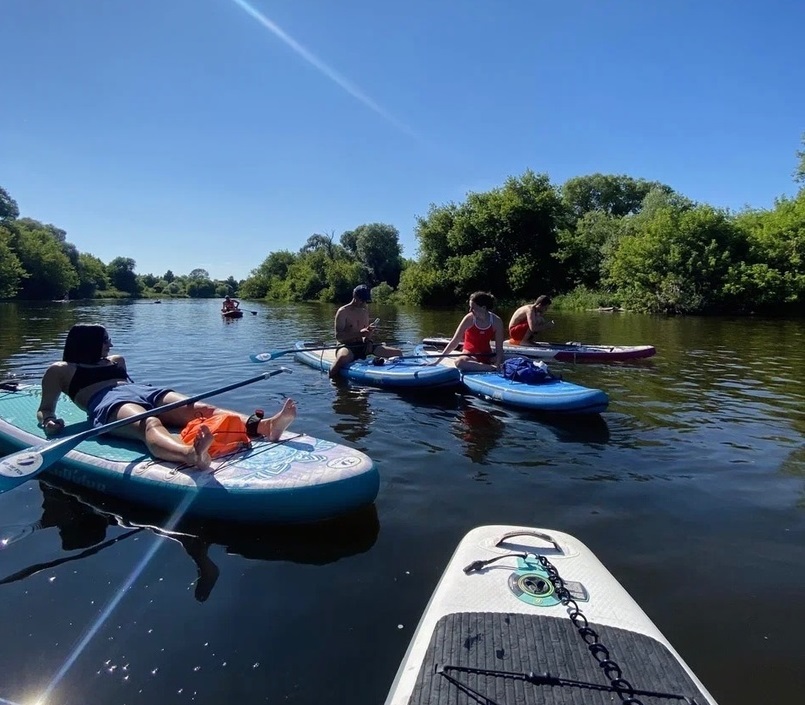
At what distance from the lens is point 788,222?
2519cm

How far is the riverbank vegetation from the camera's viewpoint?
2570 cm

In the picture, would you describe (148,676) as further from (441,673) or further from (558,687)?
(558,687)

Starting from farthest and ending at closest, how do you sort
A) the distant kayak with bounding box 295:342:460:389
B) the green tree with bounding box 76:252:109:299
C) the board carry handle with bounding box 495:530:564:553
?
the green tree with bounding box 76:252:109:299 → the distant kayak with bounding box 295:342:460:389 → the board carry handle with bounding box 495:530:564:553

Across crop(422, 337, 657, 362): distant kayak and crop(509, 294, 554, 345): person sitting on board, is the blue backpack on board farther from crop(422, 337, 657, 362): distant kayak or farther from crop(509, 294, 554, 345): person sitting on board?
crop(422, 337, 657, 362): distant kayak

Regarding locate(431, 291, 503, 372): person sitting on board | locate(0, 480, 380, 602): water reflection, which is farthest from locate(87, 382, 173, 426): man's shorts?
locate(431, 291, 503, 372): person sitting on board

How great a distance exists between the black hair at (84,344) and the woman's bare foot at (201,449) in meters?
1.63

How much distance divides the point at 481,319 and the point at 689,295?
22003mm

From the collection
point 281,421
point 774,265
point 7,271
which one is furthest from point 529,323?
point 7,271

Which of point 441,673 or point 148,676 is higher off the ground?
point 441,673

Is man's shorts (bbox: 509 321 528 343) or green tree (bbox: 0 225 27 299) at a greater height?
green tree (bbox: 0 225 27 299)

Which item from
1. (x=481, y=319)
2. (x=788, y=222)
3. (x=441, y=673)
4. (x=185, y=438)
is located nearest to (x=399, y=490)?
(x=185, y=438)

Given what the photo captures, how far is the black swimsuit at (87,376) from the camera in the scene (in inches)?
191

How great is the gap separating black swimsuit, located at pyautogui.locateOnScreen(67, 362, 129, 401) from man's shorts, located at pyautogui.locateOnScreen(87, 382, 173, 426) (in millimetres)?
148

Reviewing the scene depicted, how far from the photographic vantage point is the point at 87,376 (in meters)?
4.89
